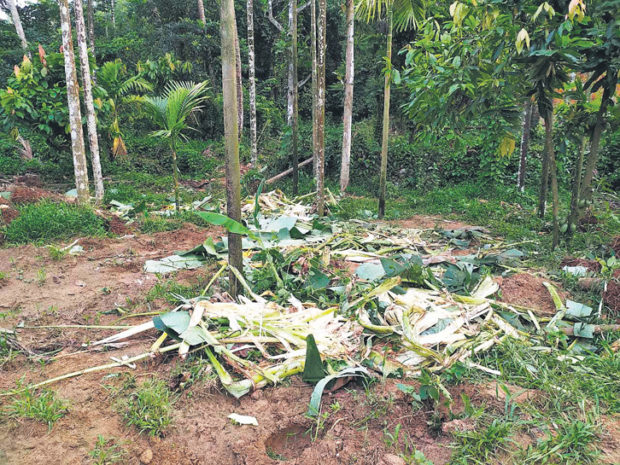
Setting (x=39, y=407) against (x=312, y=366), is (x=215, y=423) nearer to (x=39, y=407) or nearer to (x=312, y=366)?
(x=312, y=366)

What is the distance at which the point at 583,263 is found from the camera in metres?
4.27

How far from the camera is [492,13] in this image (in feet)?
14.0

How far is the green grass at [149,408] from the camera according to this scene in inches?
88.4

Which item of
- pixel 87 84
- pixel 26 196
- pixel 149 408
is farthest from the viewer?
pixel 87 84

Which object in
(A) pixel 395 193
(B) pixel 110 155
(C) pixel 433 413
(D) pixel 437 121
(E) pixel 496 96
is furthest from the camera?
(B) pixel 110 155

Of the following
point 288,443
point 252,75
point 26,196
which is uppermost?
point 252,75

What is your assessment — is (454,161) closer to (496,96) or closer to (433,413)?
(496,96)

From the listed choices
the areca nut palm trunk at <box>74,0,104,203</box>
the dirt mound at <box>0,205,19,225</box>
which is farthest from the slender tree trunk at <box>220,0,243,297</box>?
the areca nut palm trunk at <box>74,0,104,203</box>

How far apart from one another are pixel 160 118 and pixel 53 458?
6.21 m

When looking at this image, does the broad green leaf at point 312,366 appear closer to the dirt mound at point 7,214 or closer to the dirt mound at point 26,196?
the dirt mound at point 7,214

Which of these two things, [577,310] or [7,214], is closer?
[577,310]

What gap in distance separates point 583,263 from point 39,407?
4950 mm

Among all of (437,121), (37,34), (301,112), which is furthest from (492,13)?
(37,34)

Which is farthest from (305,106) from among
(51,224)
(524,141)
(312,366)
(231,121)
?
(312,366)
